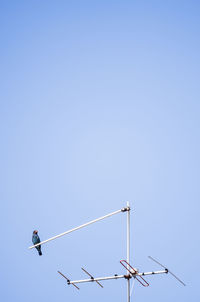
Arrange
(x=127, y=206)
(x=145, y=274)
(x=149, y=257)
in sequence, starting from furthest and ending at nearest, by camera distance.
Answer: (x=149, y=257), (x=145, y=274), (x=127, y=206)

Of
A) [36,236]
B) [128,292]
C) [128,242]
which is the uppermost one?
[36,236]

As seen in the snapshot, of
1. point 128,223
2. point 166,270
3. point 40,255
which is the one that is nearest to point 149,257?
point 166,270

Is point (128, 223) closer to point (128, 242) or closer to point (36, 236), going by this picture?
point (128, 242)

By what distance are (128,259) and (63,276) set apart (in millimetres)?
4109

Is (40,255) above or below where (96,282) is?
above

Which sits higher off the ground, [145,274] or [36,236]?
[36,236]

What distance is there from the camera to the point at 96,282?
102 ft

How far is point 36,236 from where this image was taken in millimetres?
34469

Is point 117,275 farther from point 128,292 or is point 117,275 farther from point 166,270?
point 166,270

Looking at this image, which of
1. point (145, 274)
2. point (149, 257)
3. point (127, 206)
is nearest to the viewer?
point (127, 206)

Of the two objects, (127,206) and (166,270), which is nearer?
(127,206)

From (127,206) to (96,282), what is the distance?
17.7 ft

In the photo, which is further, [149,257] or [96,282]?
[149,257]

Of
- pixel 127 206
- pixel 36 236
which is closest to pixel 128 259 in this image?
pixel 127 206
